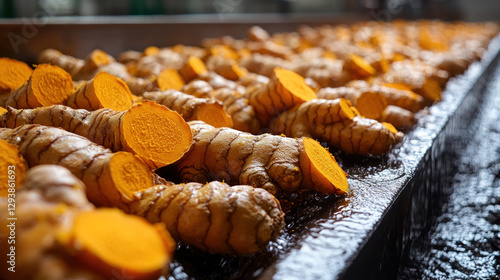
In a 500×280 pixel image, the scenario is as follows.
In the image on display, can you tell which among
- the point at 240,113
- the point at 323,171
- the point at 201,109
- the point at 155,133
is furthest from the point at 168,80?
the point at 323,171

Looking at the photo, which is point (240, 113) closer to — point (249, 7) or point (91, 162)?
point (91, 162)

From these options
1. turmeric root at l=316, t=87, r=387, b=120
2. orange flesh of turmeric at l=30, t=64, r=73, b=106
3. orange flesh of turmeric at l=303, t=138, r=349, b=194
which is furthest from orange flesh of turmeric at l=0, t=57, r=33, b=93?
turmeric root at l=316, t=87, r=387, b=120

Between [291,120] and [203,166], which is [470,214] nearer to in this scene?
[291,120]

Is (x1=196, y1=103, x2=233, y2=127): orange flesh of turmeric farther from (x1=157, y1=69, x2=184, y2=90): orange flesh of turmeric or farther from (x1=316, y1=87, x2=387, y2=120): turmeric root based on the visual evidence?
(x1=316, y1=87, x2=387, y2=120): turmeric root

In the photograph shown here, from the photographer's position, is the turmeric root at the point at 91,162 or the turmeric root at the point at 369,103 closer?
the turmeric root at the point at 91,162

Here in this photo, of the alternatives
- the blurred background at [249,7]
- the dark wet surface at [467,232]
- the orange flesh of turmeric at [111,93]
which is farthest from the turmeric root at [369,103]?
the blurred background at [249,7]

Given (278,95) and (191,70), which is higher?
(278,95)

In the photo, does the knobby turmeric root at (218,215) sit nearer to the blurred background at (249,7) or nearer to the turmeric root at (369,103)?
the turmeric root at (369,103)
